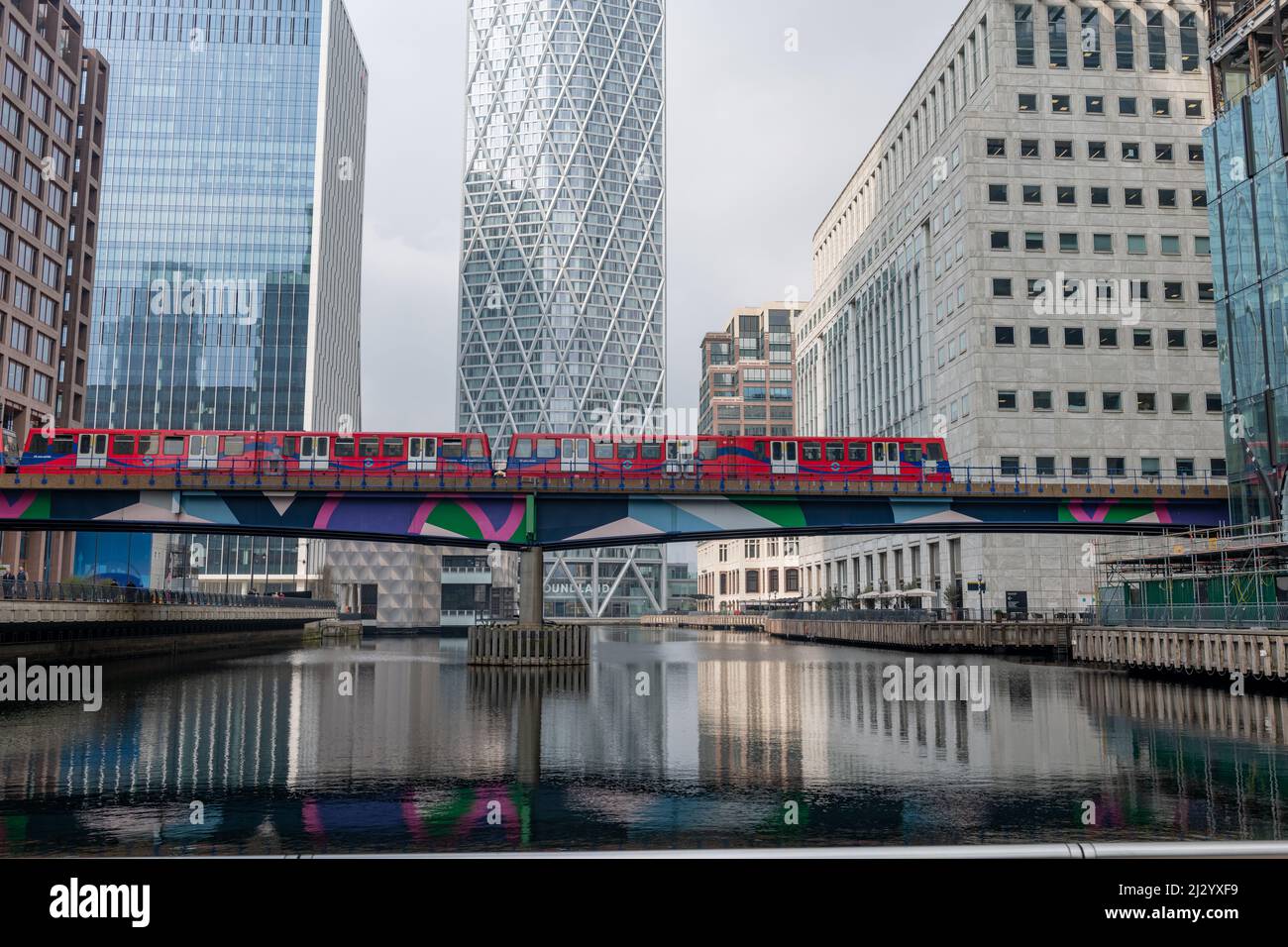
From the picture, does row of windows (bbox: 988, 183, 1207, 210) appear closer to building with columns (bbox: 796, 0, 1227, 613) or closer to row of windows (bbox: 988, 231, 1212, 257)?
building with columns (bbox: 796, 0, 1227, 613)

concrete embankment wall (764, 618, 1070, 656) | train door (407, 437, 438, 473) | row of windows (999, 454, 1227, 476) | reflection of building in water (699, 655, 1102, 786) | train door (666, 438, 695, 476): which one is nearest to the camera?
reflection of building in water (699, 655, 1102, 786)

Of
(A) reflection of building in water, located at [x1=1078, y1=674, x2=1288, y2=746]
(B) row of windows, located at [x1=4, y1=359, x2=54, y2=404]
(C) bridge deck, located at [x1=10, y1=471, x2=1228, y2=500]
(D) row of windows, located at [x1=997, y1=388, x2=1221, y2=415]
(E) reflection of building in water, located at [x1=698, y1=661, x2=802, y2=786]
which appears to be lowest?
(E) reflection of building in water, located at [x1=698, y1=661, x2=802, y2=786]

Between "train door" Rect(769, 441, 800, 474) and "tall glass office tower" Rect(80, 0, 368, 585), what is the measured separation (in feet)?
423

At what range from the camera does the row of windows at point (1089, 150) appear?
96.1 metres

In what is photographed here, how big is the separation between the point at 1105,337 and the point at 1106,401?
19.1ft

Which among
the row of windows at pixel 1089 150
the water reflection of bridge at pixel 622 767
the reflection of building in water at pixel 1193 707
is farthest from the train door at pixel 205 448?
the row of windows at pixel 1089 150

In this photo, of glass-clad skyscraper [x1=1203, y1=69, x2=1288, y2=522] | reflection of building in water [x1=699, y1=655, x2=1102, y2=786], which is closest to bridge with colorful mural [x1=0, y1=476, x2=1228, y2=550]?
glass-clad skyscraper [x1=1203, y1=69, x2=1288, y2=522]

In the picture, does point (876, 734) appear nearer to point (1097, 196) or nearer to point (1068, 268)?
point (1068, 268)

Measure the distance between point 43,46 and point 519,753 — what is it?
316 feet

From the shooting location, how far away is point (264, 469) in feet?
189

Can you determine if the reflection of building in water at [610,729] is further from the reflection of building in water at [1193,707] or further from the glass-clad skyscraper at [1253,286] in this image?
the glass-clad skyscraper at [1253,286]

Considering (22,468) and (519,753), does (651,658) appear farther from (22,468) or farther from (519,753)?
(519,753)

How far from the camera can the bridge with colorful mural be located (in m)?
56.4

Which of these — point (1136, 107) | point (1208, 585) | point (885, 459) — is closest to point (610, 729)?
point (1208, 585)
